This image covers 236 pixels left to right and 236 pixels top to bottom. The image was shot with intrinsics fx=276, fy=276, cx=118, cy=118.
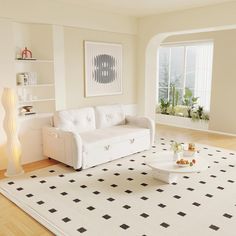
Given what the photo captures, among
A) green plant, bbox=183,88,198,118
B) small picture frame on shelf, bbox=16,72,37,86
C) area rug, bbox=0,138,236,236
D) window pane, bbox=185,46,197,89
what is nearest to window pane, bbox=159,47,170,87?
window pane, bbox=185,46,197,89

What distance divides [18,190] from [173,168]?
2165mm

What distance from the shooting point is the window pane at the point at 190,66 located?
810cm

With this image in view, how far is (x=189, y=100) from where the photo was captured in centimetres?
813

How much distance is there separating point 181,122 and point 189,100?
69 centimetres

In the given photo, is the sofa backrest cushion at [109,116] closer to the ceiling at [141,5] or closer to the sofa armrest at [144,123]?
the sofa armrest at [144,123]

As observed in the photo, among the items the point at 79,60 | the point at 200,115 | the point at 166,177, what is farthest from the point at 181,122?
the point at 166,177

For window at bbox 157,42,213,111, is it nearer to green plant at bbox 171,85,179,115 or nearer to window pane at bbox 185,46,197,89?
window pane at bbox 185,46,197,89

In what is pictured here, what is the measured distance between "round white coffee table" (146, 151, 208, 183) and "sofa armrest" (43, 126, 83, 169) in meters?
1.12

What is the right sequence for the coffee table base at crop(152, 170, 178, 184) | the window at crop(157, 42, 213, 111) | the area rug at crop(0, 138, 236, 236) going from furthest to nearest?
the window at crop(157, 42, 213, 111), the coffee table base at crop(152, 170, 178, 184), the area rug at crop(0, 138, 236, 236)

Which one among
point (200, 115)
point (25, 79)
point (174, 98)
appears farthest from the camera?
point (174, 98)

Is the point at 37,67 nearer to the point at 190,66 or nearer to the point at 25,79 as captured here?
the point at 25,79

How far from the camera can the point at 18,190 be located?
12.5 ft

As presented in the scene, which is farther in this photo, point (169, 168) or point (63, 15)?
point (63, 15)

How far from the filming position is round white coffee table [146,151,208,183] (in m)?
3.77
